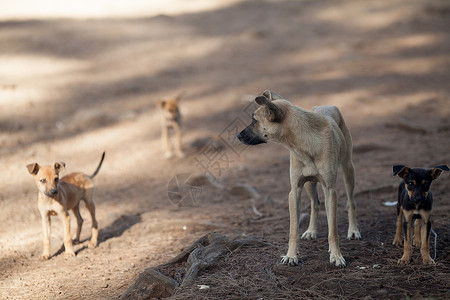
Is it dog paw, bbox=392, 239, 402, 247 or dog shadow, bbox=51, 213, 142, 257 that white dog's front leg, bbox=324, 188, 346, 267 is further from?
dog shadow, bbox=51, 213, 142, 257

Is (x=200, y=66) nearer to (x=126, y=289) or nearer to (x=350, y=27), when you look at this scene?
(x=350, y=27)

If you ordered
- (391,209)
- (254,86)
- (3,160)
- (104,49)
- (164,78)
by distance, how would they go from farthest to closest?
1. (104,49)
2. (164,78)
3. (254,86)
4. (3,160)
5. (391,209)

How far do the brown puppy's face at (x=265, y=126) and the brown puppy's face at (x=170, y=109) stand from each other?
686 cm

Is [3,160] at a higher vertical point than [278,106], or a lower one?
lower

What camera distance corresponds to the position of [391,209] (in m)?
7.85

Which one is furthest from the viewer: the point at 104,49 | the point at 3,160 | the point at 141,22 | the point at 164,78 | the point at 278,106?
the point at 141,22

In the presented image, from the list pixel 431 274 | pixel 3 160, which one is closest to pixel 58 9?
pixel 3 160

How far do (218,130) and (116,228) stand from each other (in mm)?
6242

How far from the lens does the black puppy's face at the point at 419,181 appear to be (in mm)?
5199

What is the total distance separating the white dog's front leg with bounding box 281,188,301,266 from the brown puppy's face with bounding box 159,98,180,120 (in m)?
7.02

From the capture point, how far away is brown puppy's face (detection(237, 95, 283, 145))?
5500 mm

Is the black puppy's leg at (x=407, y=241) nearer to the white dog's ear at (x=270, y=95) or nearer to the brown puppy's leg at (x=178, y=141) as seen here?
the white dog's ear at (x=270, y=95)

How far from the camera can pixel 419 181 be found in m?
5.20

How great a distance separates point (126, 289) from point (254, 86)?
12580mm
